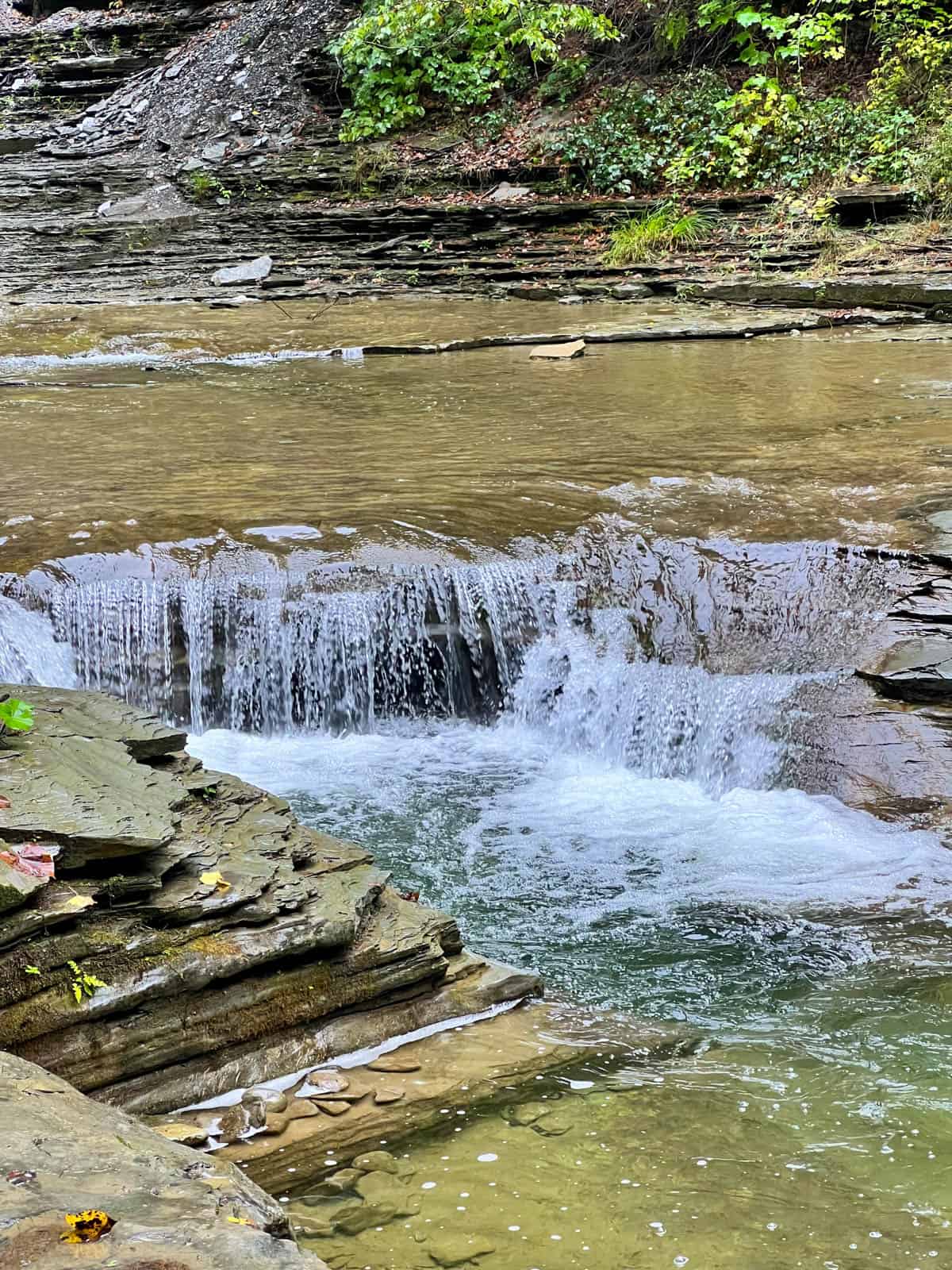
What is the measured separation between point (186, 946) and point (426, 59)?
689 inches

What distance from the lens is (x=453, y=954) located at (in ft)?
13.1

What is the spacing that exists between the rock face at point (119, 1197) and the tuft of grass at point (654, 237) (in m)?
13.2

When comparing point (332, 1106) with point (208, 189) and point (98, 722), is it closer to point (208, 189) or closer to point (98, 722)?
point (98, 722)

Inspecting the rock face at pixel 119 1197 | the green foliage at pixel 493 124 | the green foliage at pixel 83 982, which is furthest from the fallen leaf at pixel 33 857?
the green foliage at pixel 493 124

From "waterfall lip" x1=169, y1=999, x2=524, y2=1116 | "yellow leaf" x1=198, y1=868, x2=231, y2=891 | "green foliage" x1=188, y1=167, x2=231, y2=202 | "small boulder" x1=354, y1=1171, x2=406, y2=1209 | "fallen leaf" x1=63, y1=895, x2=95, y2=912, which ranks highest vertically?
"green foliage" x1=188, y1=167, x2=231, y2=202

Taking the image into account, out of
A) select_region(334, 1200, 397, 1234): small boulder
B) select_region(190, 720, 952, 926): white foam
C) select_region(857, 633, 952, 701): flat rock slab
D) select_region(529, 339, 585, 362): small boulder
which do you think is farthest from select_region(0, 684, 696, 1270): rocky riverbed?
select_region(529, 339, 585, 362): small boulder

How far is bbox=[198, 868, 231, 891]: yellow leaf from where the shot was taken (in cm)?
372

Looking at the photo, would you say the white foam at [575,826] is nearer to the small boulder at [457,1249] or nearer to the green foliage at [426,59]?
the small boulder at [457,1249]

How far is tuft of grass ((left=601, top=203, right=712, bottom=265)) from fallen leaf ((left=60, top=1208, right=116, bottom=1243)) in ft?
44.8

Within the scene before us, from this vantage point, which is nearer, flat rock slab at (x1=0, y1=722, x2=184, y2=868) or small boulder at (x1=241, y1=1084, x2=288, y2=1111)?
small boulder at (x1=241, y1=1084, x2=288, y2=1111)

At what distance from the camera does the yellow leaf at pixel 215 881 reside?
3.72m

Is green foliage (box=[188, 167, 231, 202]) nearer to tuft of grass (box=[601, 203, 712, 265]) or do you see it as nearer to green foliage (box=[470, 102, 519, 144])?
green foliage (box=[470, 102, 519, 144])

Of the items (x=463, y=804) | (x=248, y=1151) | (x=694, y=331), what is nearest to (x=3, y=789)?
(x=248, y=1151)

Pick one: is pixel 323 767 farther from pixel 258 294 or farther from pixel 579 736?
pixel 258 294
